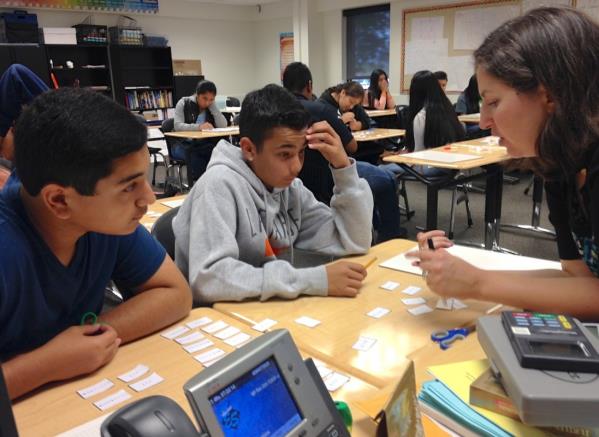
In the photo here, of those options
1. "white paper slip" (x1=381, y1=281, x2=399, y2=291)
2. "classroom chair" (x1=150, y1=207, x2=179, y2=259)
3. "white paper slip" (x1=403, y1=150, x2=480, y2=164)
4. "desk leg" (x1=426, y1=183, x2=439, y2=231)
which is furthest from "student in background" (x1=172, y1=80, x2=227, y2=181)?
"white paper slip" (x1=381, y1=281, x2=399, y2=291)

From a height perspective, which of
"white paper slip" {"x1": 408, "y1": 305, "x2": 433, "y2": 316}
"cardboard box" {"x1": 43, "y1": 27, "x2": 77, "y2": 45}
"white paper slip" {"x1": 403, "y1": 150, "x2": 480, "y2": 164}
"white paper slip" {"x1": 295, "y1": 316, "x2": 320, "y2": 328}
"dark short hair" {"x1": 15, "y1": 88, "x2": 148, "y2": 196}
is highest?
"cardboard box" {"x1": 43, "y1": 27, "x2": 77, "y2": 45}

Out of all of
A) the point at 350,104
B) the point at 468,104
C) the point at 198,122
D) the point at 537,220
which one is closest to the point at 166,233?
the point at 537,220

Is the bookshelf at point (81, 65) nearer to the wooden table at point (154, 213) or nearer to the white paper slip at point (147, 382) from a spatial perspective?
the wooden table at point (154, 213)

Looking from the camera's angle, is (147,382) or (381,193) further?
(381,193)

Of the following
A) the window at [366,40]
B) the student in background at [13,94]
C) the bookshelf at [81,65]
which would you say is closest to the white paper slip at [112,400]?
the student in background at [13,94]

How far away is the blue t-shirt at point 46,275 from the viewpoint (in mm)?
953

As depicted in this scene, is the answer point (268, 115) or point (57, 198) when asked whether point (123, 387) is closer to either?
point (57, 198)

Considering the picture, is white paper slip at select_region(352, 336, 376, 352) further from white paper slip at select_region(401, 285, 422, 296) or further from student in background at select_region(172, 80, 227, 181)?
student in background at select_region(172, 80, 227, 181)

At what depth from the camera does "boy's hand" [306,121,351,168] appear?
5.41 feet

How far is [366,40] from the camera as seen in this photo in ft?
29.3

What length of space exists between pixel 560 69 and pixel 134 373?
3.34 feet

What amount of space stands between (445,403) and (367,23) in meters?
8.95

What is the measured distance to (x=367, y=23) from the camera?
884 centimetres

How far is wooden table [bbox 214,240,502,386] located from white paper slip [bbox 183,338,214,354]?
0.45ft
